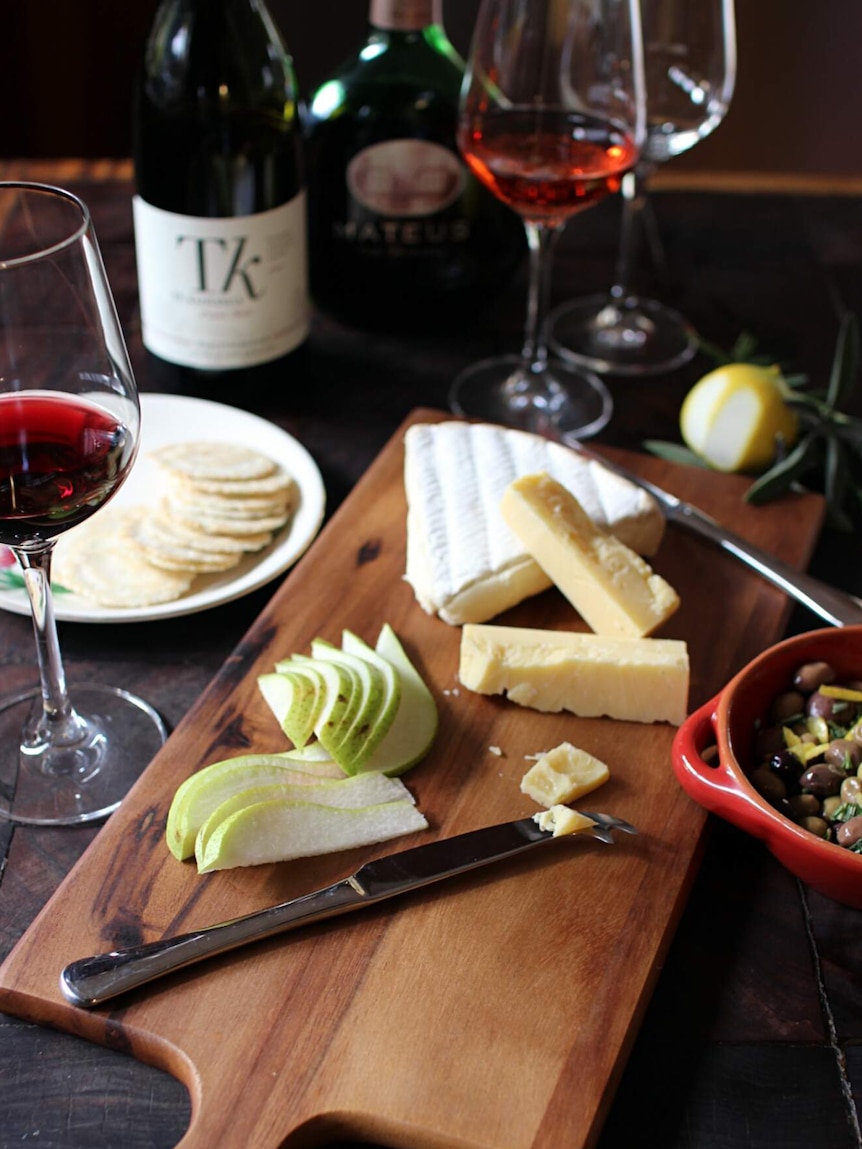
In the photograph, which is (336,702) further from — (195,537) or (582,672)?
(195,537)

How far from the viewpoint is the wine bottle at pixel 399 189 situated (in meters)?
1.70

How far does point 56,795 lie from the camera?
3.73 feet

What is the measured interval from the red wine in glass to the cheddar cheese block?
1.45ft

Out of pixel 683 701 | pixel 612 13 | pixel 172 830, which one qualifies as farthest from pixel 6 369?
pixel 612 13

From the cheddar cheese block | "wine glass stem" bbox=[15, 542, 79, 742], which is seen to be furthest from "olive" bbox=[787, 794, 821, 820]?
"wine glass stem" bbox=[15, 542, 79, 742]

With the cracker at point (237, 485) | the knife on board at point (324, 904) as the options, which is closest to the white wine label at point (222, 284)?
the cracker at point (237, 485)

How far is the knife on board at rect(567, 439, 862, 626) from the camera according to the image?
1301mm

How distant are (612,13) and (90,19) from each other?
2043 mm

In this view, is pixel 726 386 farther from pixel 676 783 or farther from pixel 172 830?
pixel 172 830

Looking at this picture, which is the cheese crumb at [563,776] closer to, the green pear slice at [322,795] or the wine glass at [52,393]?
the green pear slice at [322,795]

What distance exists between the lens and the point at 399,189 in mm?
1737

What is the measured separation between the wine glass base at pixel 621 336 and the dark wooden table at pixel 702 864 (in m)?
0.04

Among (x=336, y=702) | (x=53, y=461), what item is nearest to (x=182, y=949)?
(x=336, y=702)

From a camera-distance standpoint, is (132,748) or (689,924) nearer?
(689,924)
